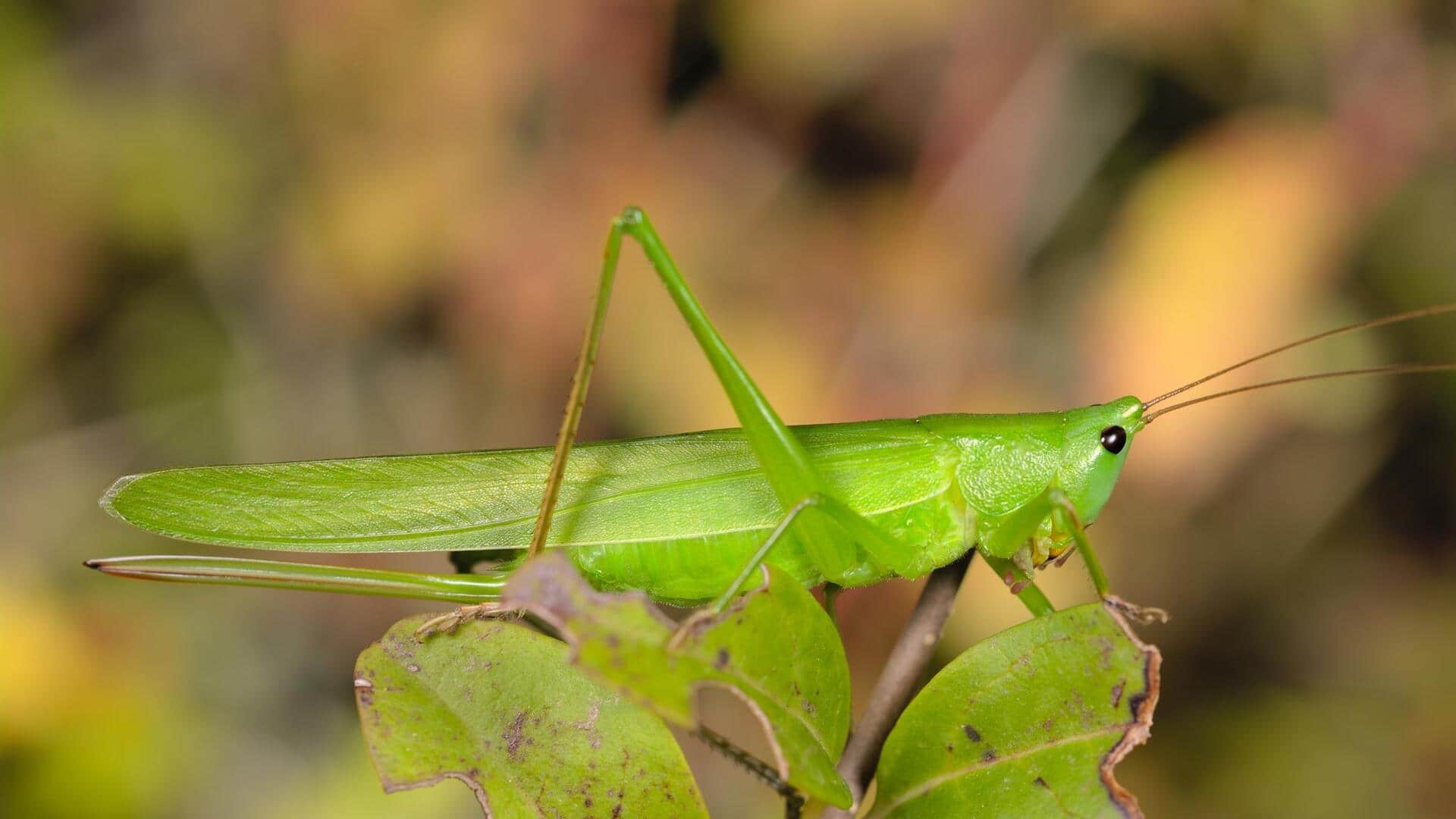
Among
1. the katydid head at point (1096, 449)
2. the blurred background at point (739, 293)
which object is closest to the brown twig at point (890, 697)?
the katydid head at point (1096, 449)

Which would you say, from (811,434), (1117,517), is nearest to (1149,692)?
(811,434)

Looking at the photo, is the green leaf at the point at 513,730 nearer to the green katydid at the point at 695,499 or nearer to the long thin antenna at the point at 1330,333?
the green katydid at the point at 695,499

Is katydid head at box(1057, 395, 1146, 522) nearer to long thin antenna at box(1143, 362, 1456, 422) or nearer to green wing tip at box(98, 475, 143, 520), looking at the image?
long thin antenna at box(1143, 362, 1456, 422)

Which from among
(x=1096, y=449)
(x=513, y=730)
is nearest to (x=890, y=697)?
(x=513, y=730)

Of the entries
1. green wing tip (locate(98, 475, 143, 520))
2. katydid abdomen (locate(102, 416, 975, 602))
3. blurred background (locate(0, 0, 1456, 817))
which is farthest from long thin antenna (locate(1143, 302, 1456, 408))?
green wing tip (locate(98, 475, 143, 520))

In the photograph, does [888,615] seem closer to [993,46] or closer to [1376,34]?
[993,46]
